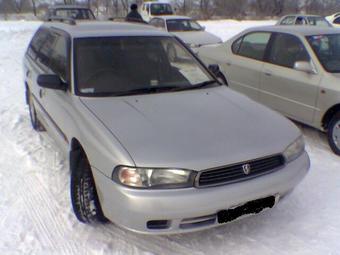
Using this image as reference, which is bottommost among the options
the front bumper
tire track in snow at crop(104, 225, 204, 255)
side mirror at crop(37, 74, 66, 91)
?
tire track in snow at crop(104, 225, 204, 255)

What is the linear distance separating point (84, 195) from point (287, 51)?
3.74 m

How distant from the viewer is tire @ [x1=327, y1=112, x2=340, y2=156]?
174 inches

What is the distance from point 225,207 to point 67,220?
1.46m

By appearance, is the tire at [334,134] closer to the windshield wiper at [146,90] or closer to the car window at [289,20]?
the windshield wiper at [146,90]

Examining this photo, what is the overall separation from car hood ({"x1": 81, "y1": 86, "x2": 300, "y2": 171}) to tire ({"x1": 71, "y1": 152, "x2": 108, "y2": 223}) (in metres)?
0.45

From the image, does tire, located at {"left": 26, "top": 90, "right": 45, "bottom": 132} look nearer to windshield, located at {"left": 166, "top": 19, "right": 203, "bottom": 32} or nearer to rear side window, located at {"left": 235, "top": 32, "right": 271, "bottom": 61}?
rear side window, located at {"left": 235, "top": 32, "right": 271, "bottom": 61}

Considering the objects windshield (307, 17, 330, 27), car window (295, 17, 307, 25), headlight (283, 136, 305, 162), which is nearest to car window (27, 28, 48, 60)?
headlight (283, 136, 305, 162)

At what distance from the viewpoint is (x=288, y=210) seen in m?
3.30

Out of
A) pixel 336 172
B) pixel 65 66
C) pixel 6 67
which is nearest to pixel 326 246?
pixel 336 172

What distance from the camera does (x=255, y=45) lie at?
5.86m

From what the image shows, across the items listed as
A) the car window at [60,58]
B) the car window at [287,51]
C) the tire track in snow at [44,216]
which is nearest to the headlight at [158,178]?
the tire track in snow at [44,216]

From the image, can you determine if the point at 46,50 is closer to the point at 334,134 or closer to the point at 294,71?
the point at 294,71

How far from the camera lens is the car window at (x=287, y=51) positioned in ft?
16.5

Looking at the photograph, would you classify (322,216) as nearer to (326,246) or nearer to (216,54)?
(326,246)
